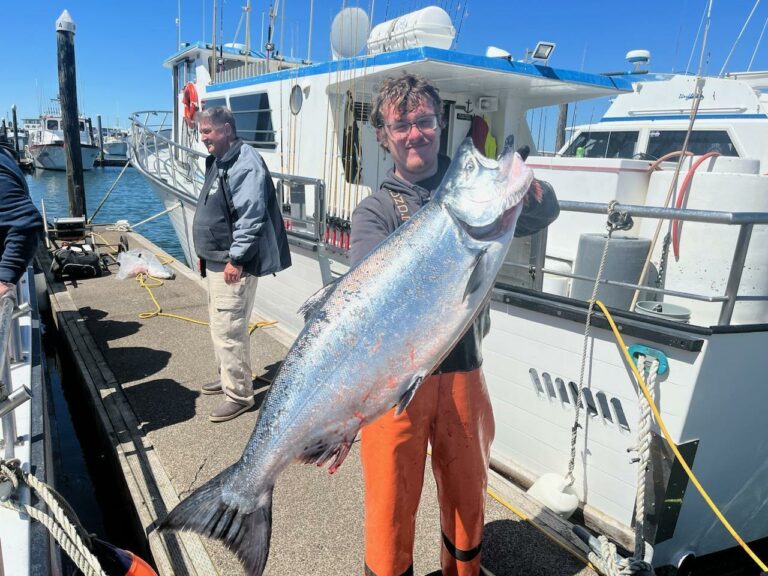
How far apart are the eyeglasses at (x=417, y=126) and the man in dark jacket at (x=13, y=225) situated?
2.35 meters

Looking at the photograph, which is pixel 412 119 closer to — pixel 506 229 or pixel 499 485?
pixel 506 229

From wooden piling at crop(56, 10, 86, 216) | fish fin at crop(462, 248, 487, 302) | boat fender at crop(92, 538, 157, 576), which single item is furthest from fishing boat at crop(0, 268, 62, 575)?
wooden piling at crop(56, 10, 86, 216)

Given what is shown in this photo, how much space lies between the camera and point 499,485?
3.36 m

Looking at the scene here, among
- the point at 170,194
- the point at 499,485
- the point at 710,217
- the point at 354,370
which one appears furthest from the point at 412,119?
the point at 170,194

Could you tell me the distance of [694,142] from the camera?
7.77m

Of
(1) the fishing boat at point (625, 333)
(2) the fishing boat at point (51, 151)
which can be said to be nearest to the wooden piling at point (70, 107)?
(1) the fishing boat at point (625, 333)

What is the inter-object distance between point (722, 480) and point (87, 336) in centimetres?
611

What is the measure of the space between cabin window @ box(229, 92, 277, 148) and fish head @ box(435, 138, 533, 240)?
6430 millimetres

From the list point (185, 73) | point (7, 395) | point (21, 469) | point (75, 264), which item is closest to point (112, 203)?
point (185, 73)

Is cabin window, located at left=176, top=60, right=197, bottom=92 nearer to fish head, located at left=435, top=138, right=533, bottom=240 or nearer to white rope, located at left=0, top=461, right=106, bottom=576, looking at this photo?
white rope, located at left=0, top=461, right=106, bottom=576

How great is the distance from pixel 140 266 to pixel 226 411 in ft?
17.4

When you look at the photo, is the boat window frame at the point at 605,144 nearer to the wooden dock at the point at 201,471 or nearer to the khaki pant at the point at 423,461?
the wooden dock at the point at 201,471

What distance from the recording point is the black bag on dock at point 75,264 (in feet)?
27.0

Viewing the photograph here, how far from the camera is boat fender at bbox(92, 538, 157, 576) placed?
89.9 inches
